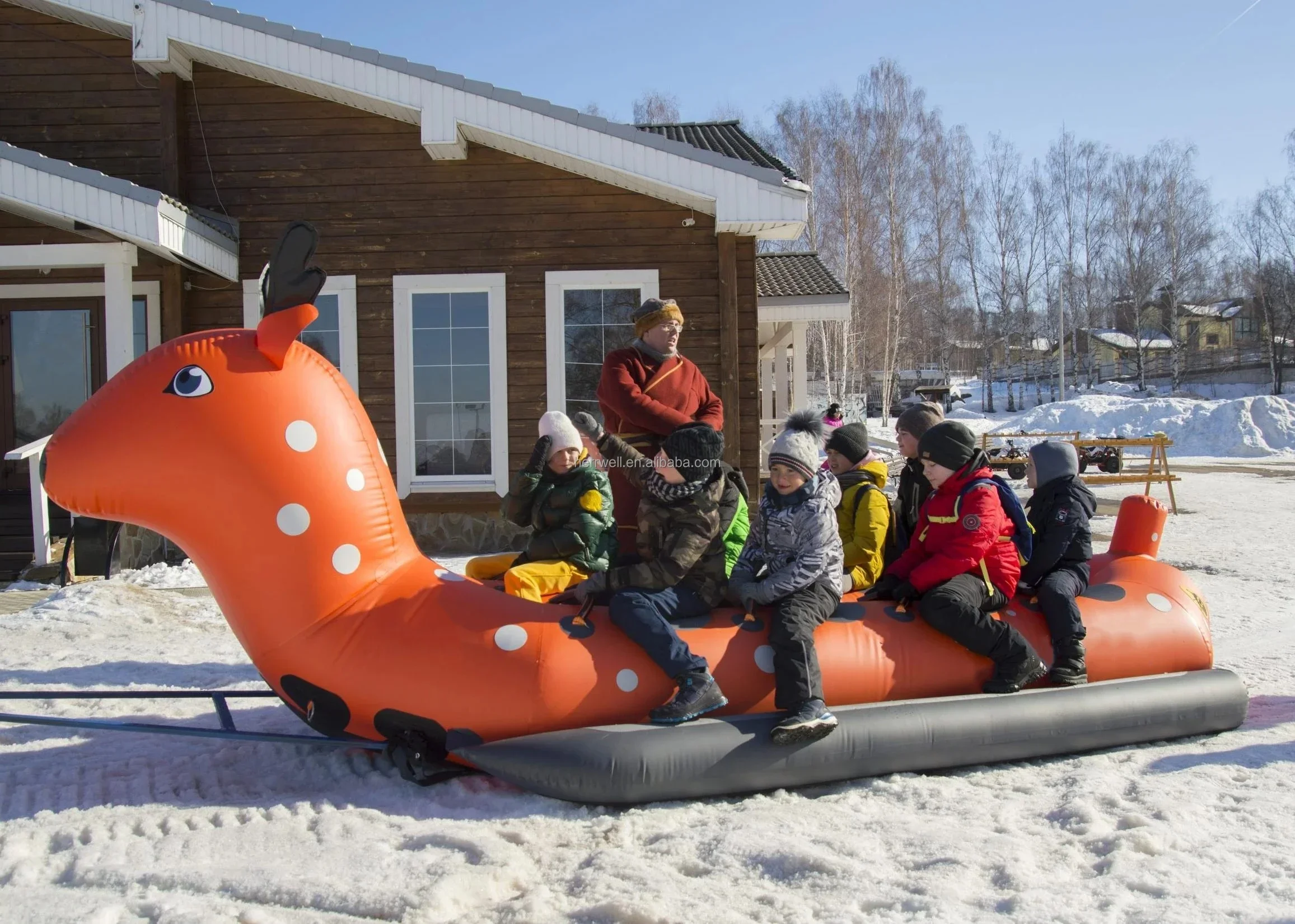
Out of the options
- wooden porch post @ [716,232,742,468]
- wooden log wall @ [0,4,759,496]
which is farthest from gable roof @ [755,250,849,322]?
wooden log wall @ [0,4,759,496]

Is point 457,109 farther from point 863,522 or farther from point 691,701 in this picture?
point 691,701

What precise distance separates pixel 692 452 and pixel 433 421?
19.2 feet

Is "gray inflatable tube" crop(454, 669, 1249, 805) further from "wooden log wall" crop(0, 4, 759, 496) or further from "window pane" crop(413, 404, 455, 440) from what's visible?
"window pane" crop(413, 404, 455, 440)

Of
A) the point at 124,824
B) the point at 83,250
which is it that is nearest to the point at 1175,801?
the point at 124,824

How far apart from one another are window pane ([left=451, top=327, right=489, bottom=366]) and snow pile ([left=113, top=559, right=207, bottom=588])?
2.91 meters

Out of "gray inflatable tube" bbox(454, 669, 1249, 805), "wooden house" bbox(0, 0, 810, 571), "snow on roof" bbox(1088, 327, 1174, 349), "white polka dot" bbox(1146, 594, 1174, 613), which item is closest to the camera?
"gray inflatable tube" bbox(454, 669, 1249, 805)

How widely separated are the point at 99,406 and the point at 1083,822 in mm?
3469

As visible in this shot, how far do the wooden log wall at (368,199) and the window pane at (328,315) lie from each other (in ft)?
0.86

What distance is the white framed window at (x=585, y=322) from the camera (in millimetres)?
8844

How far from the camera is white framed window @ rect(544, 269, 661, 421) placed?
8.84 metres

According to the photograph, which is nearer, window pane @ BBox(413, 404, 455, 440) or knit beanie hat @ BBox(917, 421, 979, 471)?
knit beanie hat @ BBox(917, 421, 979, 471)

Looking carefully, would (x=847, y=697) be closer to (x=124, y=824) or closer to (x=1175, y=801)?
(x=1175, y=801)

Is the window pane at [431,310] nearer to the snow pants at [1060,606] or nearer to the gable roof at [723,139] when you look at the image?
the gable roof at [723,139]

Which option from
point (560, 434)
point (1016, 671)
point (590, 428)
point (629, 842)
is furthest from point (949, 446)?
point (629, 842)
